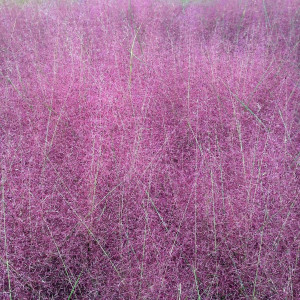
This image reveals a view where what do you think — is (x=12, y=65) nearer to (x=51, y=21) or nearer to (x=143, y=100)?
(x=51, y=21)

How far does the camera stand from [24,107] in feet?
3.51

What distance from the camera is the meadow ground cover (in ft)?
2.60

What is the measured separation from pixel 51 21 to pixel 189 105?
0.87m

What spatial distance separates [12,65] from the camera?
1.20m

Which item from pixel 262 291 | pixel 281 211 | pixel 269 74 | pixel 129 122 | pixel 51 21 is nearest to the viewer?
pixel 262 291

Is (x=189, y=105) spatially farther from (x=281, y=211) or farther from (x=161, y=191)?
(x=281, y=211)

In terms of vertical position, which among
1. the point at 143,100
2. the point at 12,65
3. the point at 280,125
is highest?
the point at 12,65

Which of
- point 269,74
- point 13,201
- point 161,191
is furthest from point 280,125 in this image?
point 13,201

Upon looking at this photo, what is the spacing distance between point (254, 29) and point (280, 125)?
2.05 feet

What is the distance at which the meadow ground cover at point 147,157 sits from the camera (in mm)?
791

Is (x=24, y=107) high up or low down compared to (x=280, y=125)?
up

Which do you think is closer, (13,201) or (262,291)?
(262,291)

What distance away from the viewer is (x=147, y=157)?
37.5 inches

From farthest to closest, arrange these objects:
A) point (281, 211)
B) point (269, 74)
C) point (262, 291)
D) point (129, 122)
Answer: point (269, 74)
point (129, 122)
point (281, 211)
point (262, 291)
